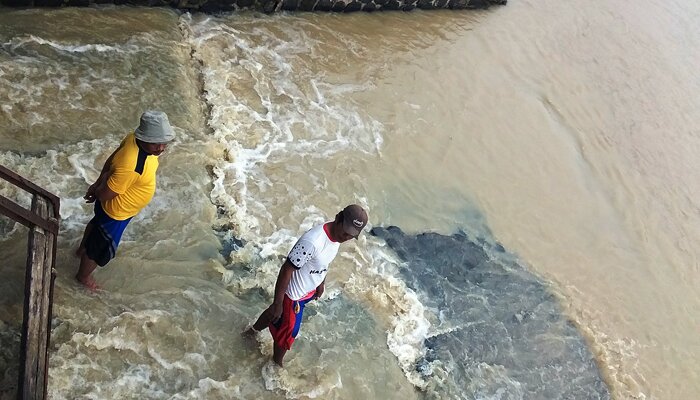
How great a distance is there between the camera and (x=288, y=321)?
4.45 m

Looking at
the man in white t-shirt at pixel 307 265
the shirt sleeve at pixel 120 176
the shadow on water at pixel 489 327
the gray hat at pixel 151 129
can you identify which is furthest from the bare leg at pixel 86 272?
the shadow on water at pixel 489 327

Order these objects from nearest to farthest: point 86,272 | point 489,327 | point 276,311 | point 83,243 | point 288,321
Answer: point 276,311, point 288,321, point 83,243, point 86,272, point 489,327

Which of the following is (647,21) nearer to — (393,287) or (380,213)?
(380,213)

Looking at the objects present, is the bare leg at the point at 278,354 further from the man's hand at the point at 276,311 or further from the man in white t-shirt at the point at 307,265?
the man's hand at the point at 276,311

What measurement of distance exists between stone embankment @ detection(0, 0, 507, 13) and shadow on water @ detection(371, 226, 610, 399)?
5.23m

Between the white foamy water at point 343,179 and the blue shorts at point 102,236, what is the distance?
0.56 meters

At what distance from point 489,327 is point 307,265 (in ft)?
10.9

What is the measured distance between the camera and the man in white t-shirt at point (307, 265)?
3867mm

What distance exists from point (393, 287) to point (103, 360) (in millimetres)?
3066

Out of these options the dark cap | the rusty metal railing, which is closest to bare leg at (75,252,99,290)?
the rusty metal railing

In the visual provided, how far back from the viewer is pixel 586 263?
7.99 metres

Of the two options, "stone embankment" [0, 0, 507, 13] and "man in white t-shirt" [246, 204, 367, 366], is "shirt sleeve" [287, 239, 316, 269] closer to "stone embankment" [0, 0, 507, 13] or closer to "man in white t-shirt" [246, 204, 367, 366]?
"man in white t-shirt" [246, 204, 367, 366]

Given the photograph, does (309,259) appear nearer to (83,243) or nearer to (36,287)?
(36,287)

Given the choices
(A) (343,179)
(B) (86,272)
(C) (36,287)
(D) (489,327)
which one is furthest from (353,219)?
(A) (343,179)
